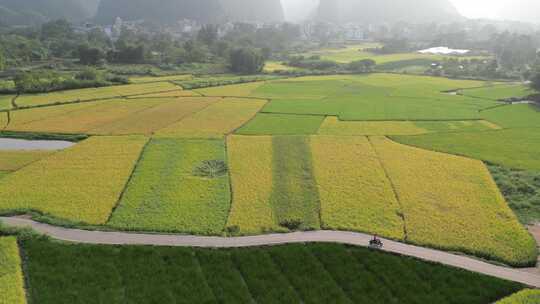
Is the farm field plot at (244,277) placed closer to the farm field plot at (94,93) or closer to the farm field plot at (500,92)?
the farm field plot at (94,93)

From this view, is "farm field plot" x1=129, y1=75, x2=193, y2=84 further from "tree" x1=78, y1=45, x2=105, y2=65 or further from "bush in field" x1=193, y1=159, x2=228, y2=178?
"bush in field" x1=193, y1=159, x2=228, y2=178

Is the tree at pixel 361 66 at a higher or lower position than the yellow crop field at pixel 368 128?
higher

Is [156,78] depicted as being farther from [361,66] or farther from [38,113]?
[361,66]

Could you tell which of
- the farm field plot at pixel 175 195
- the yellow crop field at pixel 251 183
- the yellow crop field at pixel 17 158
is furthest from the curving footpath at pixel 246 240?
the yellow crop field at pixel 17 158

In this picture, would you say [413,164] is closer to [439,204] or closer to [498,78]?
[439,204]

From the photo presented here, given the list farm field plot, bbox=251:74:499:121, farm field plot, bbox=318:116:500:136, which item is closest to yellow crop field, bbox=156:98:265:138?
farm field plot, bbox=251:74:499:121

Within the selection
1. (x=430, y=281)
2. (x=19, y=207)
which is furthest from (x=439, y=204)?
(x=19, y=207)
